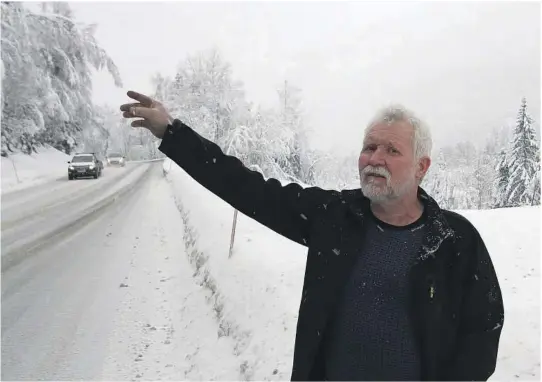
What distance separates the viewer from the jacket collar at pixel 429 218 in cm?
163

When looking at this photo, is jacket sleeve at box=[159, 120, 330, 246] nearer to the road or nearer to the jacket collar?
the jacket collar

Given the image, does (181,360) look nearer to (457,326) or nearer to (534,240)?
(457,326)

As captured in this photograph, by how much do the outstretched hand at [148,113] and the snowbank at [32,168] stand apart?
59.9ft

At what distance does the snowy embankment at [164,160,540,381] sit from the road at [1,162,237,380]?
269 millimetres

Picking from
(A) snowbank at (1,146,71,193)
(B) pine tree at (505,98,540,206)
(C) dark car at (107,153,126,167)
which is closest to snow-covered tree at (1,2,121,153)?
(A) snowbank at (1,146,71,193)

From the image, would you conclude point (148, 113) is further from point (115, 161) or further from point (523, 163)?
point (115, 161)

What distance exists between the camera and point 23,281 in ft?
20.6

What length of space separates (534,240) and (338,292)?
5.95 m

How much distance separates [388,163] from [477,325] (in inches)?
26.8

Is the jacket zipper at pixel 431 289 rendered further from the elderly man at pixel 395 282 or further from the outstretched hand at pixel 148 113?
the outstretched hand at pixel 148 113

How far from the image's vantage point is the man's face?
1691 mm

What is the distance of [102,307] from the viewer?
551cm

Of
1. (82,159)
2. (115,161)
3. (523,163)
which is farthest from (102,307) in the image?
(115,161)

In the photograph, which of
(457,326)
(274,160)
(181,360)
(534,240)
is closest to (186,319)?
(181,360)
